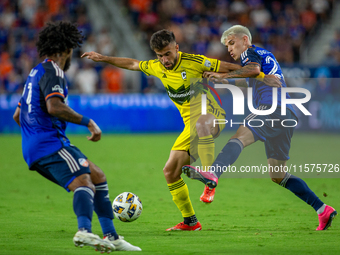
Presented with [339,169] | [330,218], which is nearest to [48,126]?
[330,218]

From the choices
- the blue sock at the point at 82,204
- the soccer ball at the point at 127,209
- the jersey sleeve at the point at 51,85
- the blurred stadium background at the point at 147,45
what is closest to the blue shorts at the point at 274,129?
the soccer ball at the point at 127,209

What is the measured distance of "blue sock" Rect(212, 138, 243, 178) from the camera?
5.10 meters

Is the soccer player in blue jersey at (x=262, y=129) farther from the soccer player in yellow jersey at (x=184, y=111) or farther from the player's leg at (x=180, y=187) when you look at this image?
the player's leg at (x=180, y=187)

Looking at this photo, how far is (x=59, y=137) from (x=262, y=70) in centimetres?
276

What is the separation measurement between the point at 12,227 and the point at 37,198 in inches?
89.6

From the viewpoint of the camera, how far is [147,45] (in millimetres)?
21594

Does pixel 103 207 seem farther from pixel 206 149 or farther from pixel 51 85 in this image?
pixel 206 149

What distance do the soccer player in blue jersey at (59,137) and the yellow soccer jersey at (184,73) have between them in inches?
64.5

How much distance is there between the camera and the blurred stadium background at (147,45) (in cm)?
1806

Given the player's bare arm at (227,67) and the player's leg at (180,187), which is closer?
the player's bare arm at (227,67)

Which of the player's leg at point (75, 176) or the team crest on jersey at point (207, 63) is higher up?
the team crest on jersey at point (207, 63)

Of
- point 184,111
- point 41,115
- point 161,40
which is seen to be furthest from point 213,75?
point 41,115

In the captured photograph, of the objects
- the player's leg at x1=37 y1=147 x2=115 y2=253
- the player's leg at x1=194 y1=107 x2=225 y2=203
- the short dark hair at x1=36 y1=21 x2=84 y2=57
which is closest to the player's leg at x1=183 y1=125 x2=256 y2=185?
the player's leg at x1=194 y1=107 x2=225 y2=203

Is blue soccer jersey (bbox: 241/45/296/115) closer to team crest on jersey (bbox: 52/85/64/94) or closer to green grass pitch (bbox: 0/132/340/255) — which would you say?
green grass pitch (bbox: 0/132/340/255)
